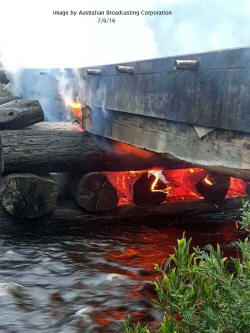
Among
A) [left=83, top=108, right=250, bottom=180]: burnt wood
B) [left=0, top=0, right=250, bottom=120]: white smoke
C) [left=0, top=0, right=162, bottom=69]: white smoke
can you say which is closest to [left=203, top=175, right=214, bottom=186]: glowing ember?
[left=83, top=108, right=250, bottom=180]: burnt wood

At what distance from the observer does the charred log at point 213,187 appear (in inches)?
324

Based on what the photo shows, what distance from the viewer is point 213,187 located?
8.26 metres

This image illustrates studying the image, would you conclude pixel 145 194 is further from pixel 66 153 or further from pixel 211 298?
pixel 211 298

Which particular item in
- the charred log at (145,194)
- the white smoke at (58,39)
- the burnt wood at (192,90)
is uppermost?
the white smoke at (58,39)

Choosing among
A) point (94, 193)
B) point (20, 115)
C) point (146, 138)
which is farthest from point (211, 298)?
point (20, 115)

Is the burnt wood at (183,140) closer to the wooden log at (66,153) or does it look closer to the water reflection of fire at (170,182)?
the wooden log at (66,153)

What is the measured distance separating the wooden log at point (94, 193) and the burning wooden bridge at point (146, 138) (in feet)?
0.06

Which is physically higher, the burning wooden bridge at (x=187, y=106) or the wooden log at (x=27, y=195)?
the burning wooden bridge at (x=187, y=106)

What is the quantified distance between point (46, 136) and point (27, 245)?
2.06 meters

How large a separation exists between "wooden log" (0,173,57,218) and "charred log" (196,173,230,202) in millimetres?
3191

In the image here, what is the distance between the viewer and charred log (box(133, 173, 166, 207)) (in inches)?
302

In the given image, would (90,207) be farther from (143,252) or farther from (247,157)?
(247,157)

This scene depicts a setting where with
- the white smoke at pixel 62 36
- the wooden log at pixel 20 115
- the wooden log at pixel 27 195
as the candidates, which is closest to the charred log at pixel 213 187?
the wooden log at pixel 27 195

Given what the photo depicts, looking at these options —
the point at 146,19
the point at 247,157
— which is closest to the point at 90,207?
the point at 247,157
